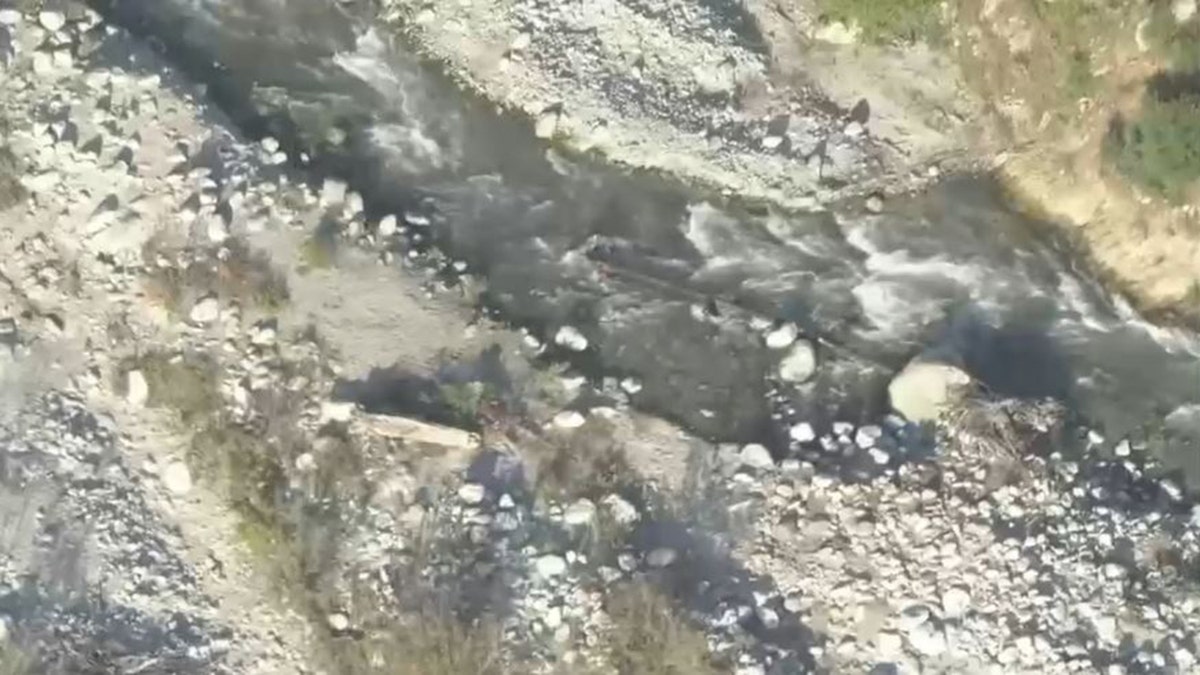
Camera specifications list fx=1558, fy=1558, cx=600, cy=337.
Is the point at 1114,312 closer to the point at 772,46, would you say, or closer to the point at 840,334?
the point at 840,334

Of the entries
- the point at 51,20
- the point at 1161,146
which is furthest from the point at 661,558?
the point at 51,20

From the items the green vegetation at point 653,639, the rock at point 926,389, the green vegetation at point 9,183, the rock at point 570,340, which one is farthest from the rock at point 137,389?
the rock at point 926,389

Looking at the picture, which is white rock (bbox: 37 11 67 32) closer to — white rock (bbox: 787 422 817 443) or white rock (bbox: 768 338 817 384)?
white rock (bbox: 768 338 817 384)

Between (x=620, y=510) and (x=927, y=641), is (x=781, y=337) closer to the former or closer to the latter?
(x=620, y=510)

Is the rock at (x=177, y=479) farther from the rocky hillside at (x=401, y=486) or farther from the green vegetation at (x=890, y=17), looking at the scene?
the green vegetation at (x=890, y=17)

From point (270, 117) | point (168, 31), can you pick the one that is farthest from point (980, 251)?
point (168, 31)

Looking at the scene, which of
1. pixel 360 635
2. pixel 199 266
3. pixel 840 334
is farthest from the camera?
pixel 840 334

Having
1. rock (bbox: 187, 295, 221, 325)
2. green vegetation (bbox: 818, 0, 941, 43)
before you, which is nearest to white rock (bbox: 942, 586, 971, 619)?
green vegetation (bbox: 818, 0, 941, 43)
